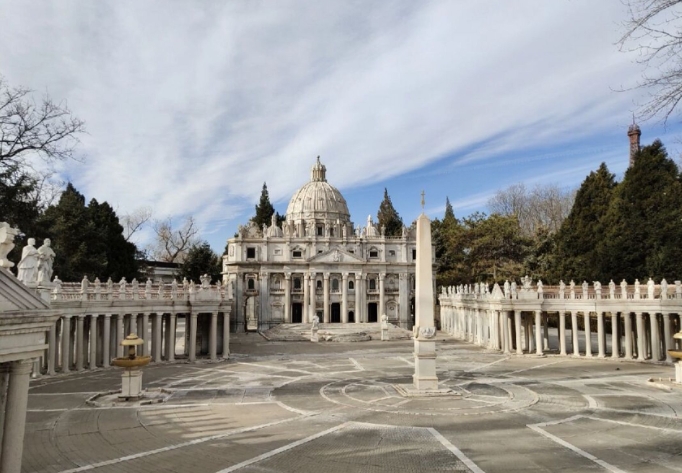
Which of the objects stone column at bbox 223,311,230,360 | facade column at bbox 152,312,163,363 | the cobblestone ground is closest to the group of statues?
the cobblestone ground

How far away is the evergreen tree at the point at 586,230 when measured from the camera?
56594mm

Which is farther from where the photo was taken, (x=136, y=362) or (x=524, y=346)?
(x=524, y=346)

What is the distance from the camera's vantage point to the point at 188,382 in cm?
2755

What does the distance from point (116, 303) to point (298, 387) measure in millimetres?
16002

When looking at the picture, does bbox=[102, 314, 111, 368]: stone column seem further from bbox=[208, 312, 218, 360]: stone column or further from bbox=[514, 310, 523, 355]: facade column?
bbox=[514, 310, 523, 355]: facade column

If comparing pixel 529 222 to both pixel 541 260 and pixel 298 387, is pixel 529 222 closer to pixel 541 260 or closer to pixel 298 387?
pixel 541 260

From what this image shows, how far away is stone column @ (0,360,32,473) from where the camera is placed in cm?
894

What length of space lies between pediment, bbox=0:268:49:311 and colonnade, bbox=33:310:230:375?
23.1m

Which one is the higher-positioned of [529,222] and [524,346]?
[529,222]

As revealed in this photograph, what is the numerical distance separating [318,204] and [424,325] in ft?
230

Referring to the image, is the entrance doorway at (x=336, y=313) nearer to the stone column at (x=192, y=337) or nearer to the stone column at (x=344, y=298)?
the stone column at (x=344, y=298)

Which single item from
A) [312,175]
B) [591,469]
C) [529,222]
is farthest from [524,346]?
[312,175]

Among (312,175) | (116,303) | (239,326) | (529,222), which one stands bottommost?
(239,326)

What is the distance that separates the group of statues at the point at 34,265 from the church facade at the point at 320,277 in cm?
4467
